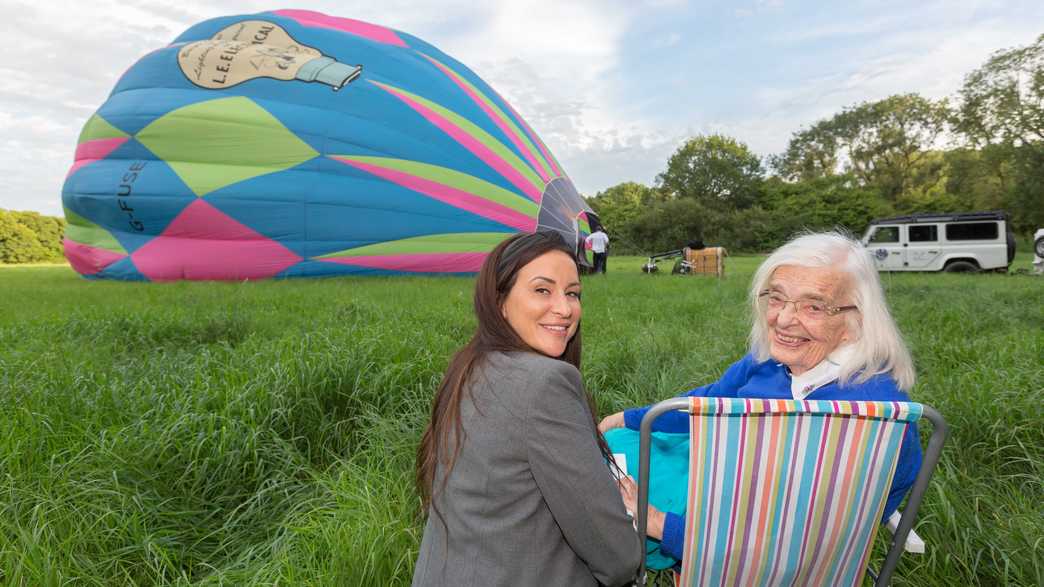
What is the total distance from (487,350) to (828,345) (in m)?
1.01

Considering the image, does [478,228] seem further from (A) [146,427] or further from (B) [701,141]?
(B) [701,141]

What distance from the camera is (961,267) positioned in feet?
45.0

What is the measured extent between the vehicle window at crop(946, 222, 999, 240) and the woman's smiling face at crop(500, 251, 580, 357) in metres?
16.6

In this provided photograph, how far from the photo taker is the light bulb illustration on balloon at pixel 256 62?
874 cm

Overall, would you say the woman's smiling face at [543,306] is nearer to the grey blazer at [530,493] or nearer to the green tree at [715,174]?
the grey blazer at [530,493]

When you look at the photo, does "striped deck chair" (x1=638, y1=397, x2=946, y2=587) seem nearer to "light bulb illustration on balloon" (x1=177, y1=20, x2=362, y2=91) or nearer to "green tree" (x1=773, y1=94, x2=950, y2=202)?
"light bulb illustration on balloon" (x1=177, y1=20, x2=362, y2=91)

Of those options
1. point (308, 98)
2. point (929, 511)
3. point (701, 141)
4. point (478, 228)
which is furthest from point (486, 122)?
point (701, 141)

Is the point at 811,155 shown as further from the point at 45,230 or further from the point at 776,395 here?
the point at 45,230

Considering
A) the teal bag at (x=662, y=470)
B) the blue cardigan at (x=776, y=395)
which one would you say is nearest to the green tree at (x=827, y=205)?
the blue cardigan at (x=776, y=395)

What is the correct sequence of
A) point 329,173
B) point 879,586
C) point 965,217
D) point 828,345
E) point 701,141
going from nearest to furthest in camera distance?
point 879,586 < point 828,345 < point 329,173 < point 965,217 < point 701,141

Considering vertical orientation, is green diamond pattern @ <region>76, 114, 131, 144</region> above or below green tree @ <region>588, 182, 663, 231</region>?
below

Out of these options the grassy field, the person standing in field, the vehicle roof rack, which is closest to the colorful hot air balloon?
the person standing in field

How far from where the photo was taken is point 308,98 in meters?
8.74

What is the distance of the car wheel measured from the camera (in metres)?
13.6
